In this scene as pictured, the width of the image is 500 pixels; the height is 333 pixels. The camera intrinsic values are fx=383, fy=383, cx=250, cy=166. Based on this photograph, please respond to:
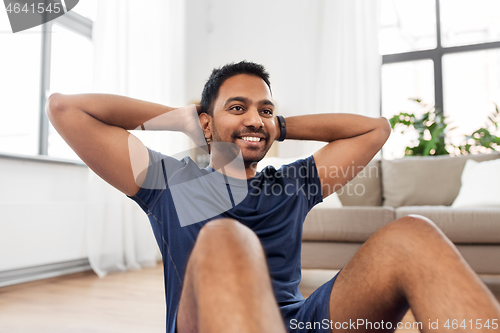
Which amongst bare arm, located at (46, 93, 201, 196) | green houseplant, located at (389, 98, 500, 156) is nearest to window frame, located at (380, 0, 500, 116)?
green houseplant, located at (389, 98, 500, 156)

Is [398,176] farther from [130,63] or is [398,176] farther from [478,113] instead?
[130,63]

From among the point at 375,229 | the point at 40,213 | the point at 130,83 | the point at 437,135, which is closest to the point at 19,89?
the point at 130,83

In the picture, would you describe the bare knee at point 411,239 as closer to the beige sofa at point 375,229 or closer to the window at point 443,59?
the beige sofa at point 375,229

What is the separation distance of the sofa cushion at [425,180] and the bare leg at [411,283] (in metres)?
2.13

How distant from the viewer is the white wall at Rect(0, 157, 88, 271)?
2.19m

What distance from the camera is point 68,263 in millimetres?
2594

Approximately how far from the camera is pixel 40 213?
2363 millimetres

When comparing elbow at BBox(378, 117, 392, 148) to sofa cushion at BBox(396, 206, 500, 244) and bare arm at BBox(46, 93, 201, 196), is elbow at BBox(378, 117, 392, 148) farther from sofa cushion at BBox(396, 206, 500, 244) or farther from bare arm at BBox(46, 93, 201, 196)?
sofa cushion at BBox(396, 206, 500, 244)

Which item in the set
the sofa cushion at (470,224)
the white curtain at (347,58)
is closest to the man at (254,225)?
the sofa cushion at (470,224)

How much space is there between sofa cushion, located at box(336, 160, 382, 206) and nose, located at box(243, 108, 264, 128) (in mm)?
1795

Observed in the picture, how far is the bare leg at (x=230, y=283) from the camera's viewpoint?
21.4 inches

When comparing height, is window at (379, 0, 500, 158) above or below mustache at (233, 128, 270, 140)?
above

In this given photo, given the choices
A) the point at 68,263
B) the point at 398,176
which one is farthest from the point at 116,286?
the point at 398,176

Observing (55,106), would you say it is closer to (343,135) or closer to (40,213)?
(343,135)
